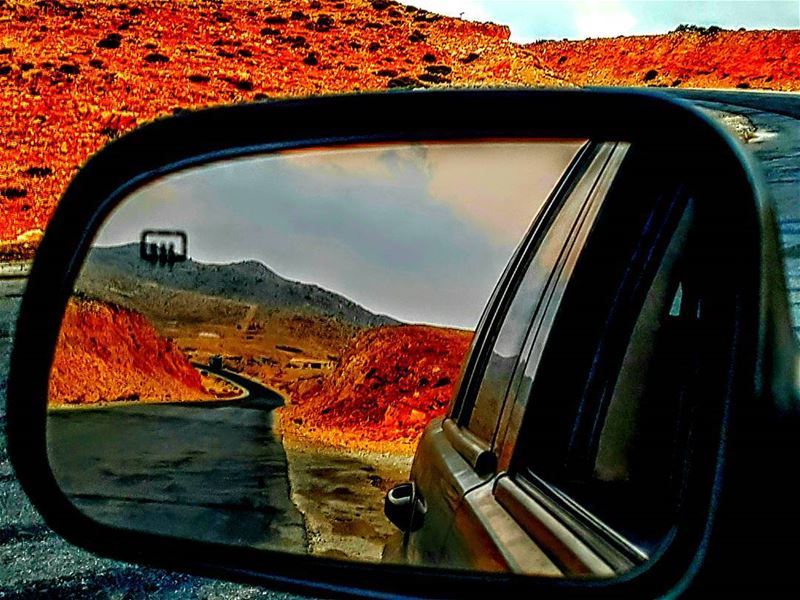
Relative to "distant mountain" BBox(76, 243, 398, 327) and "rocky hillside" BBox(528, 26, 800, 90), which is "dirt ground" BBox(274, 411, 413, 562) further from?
"rocky hillside" BBox(528, 26, 800, 90)

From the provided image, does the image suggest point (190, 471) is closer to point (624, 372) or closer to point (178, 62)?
point (624, 372)

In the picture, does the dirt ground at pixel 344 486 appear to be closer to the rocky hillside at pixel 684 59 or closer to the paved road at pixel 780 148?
the paved road at pixel 780 148

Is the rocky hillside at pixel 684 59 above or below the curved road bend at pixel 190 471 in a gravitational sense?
above

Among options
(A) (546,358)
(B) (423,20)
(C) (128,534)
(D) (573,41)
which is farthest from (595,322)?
(D) (573,41)

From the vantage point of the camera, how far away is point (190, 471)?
2.24 meters

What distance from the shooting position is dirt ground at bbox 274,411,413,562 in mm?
2080

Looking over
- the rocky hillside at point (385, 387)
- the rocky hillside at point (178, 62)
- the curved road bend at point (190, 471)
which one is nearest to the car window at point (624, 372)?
the rocky hillside at point (385, 387)

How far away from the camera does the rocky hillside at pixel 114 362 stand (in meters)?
2.06

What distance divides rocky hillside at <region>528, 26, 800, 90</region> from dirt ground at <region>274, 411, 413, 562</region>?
50.6 m

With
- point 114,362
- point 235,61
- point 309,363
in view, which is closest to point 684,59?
point 235,61

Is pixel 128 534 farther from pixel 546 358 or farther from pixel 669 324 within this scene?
pixel 669 324

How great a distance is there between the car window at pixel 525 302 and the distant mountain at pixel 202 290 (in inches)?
15.3

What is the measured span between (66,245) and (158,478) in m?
0.56

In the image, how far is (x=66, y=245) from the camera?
6.47 ft
